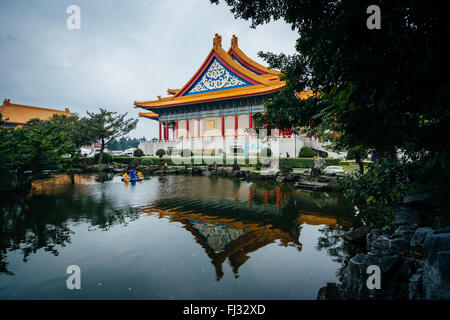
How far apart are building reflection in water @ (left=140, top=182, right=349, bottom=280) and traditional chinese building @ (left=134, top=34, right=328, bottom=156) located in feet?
44.7

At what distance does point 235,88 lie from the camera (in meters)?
24.5

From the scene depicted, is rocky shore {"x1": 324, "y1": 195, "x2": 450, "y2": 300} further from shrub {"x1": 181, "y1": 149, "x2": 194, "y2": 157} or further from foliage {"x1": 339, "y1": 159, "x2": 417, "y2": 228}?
shrub {"x1": 181, "y1": 149, "x2": 194, "y2": 157}

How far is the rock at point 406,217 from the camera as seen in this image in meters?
4.12

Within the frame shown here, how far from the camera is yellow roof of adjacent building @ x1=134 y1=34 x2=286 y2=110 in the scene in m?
22.7

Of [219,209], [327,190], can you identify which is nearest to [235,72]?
[327,190]

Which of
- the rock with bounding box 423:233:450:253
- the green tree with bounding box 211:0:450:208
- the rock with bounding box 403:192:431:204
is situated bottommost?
the rock with bounding box 423:233:450:253

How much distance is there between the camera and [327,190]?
993 centimetres

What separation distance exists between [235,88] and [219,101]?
232 cm

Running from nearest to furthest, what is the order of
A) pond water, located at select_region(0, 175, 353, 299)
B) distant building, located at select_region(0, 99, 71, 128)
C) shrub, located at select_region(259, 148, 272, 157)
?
pond water, located at select_region(0, 175, 353, 299)
shrub, located at select_region(259, 148, 272, 157)
distant building, located at select_region(0, 99, 71, 128)

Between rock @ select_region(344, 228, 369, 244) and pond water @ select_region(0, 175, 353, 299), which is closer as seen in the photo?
pond water @ select_region(0, 175, 353, 299)

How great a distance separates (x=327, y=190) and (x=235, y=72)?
18524 millimetres

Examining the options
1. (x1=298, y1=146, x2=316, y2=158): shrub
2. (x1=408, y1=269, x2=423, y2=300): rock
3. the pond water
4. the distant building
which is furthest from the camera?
the distant building

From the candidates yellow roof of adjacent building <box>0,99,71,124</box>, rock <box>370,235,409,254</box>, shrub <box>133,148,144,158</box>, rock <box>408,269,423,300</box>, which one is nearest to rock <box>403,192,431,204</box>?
rock <box>370,235,409,254</box>
